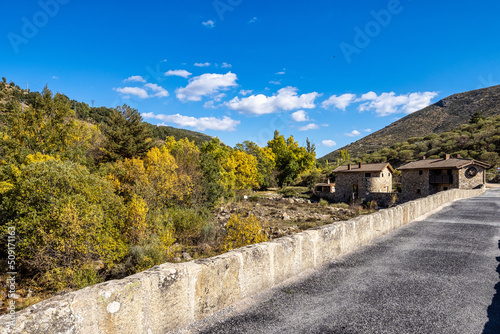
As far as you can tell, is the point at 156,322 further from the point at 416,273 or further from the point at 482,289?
the point at 482,289

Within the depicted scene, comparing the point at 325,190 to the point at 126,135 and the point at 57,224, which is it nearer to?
the point at 126,135

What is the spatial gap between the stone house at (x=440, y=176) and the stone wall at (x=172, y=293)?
3373 centimetres

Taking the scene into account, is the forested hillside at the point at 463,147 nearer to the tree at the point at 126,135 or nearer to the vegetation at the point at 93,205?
the vegetation at the point at 93,205

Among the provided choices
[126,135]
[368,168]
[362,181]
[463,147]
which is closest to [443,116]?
[463,147]

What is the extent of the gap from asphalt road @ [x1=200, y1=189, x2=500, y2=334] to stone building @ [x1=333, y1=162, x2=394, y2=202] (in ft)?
109

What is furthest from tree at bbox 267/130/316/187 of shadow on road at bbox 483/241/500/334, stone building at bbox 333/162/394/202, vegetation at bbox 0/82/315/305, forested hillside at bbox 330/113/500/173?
shadow on road at bbox 483/241/500/334

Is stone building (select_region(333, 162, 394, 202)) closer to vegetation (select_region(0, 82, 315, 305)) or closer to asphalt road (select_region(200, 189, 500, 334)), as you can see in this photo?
vegetation (select_region(0, 82, 315, 305))

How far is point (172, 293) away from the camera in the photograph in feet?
9.95

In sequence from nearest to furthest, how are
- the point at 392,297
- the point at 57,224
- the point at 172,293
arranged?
the point at 172,293, the point at 392,297, the point at 57,224

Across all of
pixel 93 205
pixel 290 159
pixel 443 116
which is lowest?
pixel 93 205

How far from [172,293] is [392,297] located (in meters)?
3.07

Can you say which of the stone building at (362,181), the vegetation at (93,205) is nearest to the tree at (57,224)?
the vegetation at (93,205)

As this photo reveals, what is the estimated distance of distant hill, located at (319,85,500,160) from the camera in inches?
3125

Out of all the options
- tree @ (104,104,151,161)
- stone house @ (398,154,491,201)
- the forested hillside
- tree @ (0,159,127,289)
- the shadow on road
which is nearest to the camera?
the shadow on road
